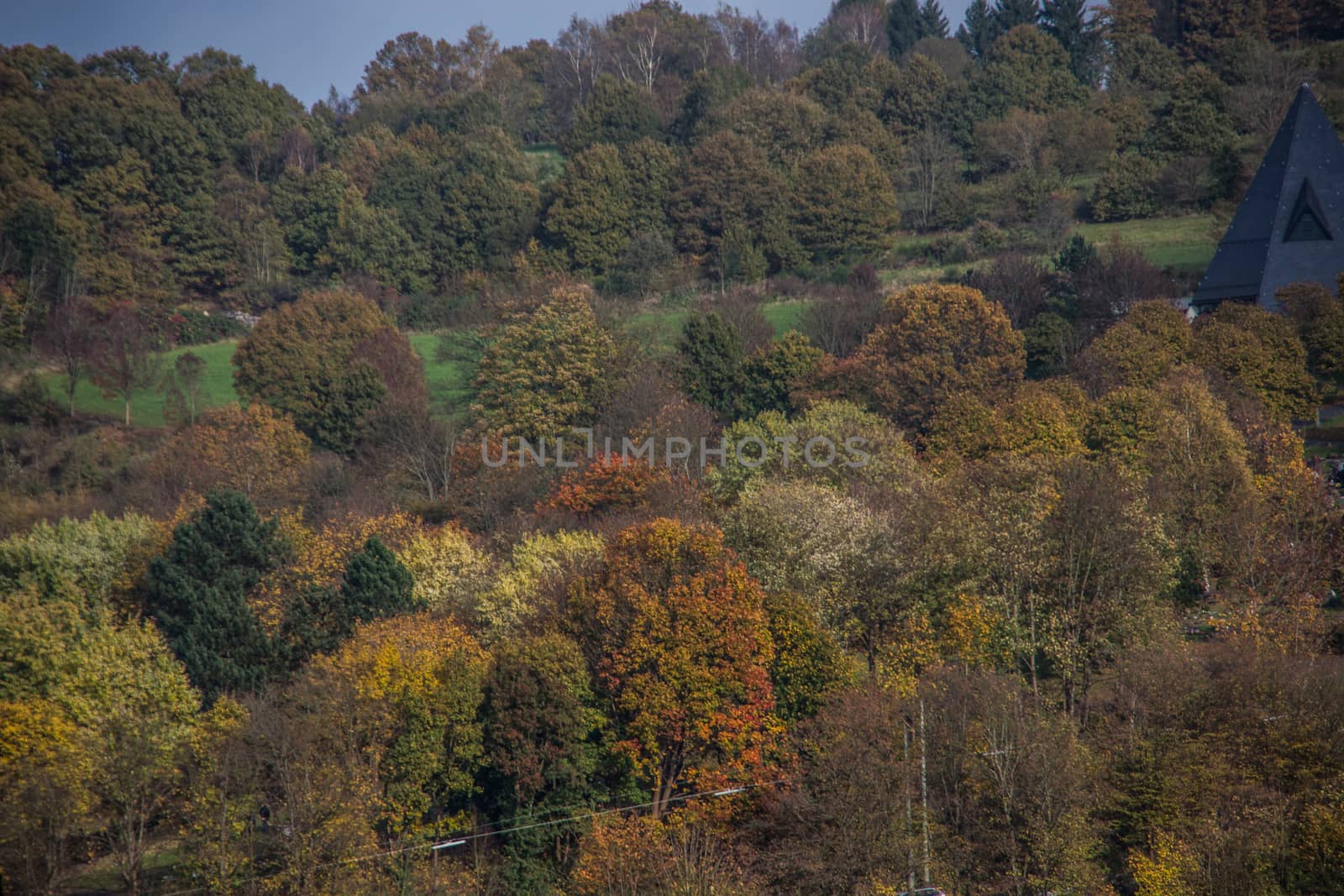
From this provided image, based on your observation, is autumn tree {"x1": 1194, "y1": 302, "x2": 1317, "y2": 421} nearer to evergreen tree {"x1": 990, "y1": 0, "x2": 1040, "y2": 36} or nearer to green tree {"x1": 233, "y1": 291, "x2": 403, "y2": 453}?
green tree {"x1": 233, "y1": 291, "x2": 403, "y2": 453}

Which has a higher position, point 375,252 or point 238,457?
point 375,252

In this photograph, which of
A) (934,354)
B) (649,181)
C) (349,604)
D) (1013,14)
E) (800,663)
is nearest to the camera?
(800,663)

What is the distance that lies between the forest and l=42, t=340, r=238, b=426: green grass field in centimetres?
29

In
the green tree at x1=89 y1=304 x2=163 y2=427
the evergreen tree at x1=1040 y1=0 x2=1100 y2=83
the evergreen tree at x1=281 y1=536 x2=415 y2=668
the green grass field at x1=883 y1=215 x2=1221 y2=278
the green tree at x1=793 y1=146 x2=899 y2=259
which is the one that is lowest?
the evergreen tree at x1=281 y1=536 x2=415 y2=668

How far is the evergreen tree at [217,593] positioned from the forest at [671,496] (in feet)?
0.62

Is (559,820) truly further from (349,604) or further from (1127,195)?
(1127,195)

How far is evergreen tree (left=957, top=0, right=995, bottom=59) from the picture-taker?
355ft

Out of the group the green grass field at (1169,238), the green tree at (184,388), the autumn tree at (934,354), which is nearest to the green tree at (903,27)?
the green grass field at (1169,238)

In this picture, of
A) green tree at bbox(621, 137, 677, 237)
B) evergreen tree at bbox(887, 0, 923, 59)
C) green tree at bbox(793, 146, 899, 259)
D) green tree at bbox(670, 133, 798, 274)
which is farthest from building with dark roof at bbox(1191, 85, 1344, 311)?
evergreen tree at bbox(887, 0, 923, 59)

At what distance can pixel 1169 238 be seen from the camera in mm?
69250

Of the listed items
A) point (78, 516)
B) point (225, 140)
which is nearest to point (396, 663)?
point (78, 516)

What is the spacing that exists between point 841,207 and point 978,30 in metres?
42.3

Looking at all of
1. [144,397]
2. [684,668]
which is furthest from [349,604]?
[144,397]

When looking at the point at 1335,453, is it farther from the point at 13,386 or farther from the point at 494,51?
the point at 494,51
